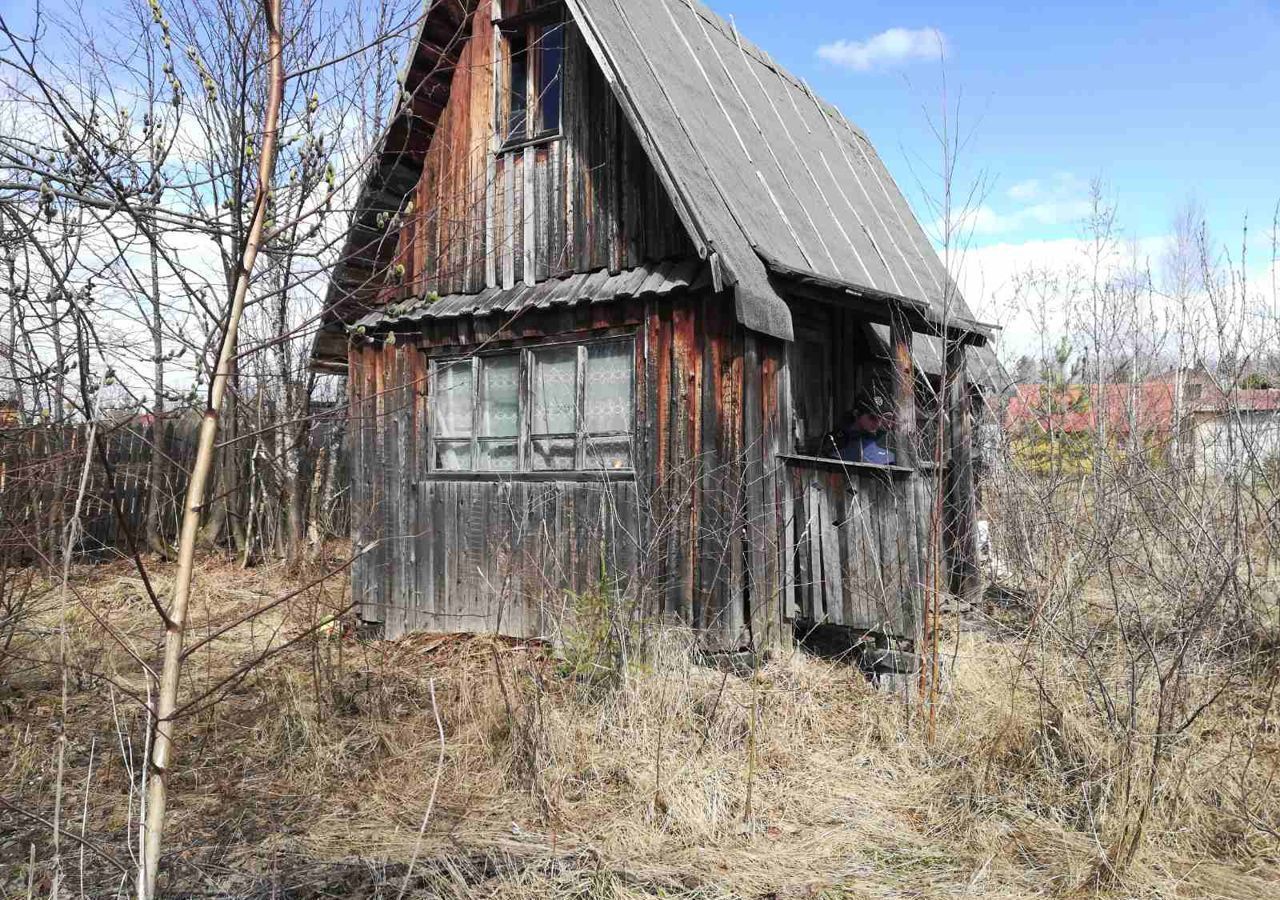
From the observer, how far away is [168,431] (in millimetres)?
15445

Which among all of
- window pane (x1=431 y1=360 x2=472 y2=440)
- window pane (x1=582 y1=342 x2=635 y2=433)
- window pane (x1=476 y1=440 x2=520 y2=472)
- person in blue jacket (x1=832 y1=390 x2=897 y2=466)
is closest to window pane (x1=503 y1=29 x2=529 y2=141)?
window pane (x1=431 y1=360 x2=472 y2=440)

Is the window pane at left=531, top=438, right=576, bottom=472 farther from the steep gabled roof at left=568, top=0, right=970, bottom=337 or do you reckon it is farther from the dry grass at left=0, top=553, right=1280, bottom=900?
the steep gabled roof at left=568, top=0, right=970, bottom=337

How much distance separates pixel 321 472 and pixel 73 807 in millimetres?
11505

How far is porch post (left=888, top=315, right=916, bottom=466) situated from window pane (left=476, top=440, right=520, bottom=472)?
3.44m

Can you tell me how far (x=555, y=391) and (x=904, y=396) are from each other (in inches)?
120

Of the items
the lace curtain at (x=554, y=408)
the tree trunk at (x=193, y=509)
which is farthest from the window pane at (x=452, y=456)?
the tree trunk at (x=193, y=509)

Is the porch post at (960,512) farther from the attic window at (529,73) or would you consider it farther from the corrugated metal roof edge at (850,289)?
the attic window at (529,73)

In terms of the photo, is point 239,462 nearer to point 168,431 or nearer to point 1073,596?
point 168,431

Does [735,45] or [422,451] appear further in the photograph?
[735,45]

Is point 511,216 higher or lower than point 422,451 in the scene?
higher

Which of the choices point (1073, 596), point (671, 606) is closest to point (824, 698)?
point (671, 606)

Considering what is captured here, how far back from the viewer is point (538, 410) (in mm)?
8461

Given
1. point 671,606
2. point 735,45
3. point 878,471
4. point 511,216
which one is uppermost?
point 735,45

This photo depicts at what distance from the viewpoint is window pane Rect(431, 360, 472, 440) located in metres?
9.03
